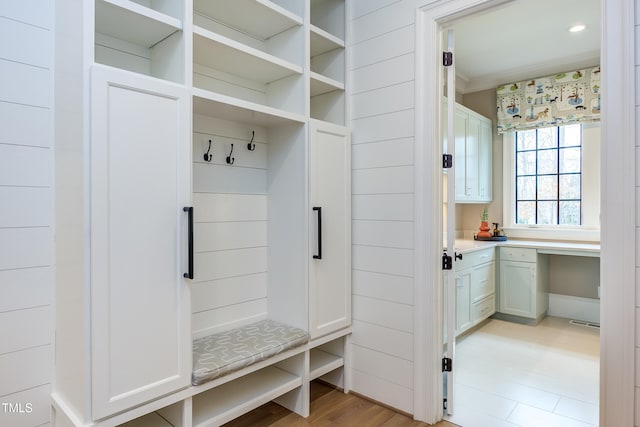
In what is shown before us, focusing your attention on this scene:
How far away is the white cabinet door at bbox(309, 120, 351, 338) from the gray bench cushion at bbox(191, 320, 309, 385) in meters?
0.18

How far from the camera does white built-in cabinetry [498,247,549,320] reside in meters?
3.87

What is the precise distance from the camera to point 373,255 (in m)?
2.36

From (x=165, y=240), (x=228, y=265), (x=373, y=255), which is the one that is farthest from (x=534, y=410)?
(x=165, y=240)

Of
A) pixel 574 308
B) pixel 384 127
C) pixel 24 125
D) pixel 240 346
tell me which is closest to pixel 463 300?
pixel 574 308

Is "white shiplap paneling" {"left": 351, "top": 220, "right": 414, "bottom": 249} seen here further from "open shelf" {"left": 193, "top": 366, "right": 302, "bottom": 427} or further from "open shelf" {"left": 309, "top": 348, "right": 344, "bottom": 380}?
"open shelf" {"left": 193, "top": 366, "right": 302, "bottom": 427}

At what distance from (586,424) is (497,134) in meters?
3.29

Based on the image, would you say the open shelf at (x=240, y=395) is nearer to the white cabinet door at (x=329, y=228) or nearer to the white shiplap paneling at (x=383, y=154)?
the white cabinet door at (x=329, y=228)

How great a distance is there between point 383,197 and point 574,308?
127 inches

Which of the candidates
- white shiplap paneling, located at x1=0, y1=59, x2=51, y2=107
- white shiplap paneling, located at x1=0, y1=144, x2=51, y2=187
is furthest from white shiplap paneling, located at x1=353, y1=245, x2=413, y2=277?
white shiplap paneling, located at x1=0, y1=59, x2=51, y2=107

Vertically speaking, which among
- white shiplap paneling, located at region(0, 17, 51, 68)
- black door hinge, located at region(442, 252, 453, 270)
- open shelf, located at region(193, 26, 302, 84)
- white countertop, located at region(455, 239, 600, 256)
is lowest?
white countertop, located at region(455, 239, 600, 256)

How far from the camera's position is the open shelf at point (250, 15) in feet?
6.43

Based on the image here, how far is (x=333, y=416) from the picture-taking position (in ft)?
7.13

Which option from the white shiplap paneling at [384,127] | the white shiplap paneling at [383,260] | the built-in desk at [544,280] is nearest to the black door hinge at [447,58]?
the white shiplap paneling at [384,127]

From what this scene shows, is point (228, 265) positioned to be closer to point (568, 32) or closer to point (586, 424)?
point (586, 424)
